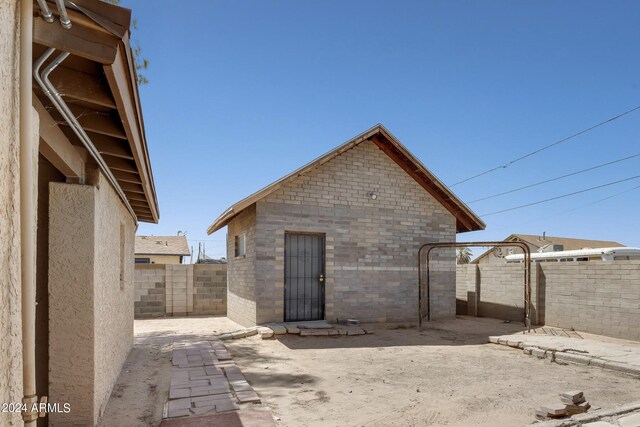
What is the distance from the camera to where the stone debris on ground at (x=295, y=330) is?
10266 mm

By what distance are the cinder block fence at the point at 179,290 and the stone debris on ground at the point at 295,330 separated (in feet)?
16.5

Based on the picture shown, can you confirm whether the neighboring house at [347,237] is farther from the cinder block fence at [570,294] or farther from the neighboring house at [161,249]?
the neighboring house at [161,249]

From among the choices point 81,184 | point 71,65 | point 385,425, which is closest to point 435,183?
point 385,425

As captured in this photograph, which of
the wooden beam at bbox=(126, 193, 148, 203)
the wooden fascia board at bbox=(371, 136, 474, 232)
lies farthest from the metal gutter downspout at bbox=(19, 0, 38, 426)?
the wooden fascia board at bbox=(371, 136, 474, 232)

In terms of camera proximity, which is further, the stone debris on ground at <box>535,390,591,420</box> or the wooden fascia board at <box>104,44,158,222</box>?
the stone debris on ground at <box>535,390,591,420</box>

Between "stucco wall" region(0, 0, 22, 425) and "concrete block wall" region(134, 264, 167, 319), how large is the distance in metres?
13.4

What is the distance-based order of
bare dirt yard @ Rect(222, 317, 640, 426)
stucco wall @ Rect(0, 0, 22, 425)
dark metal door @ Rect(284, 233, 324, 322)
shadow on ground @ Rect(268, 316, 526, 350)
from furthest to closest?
dark metal door @ Rect(284, 233, 324, 322) → shadow on ground @ Rect(268, 316, 526, 350) → bare dirt yard @ Rect(222, 317, 640, 426) → stucco wall @ Rect(0, 0, 22, 425)

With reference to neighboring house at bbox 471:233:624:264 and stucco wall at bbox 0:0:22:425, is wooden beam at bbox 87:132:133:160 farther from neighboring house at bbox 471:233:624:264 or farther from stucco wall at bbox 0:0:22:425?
neighboring house at bbox 471:233:624:264

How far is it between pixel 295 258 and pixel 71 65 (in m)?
9.20

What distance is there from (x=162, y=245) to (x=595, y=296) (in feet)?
94.6

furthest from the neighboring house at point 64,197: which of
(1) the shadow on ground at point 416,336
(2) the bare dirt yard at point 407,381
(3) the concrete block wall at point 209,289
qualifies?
(3) the concrete block wall at point 209,289

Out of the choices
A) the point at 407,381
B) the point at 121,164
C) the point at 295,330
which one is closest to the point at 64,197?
the point at 121,164

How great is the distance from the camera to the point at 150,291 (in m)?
14.8

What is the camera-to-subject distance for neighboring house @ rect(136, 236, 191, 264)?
30.6 m
